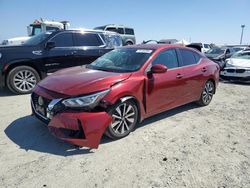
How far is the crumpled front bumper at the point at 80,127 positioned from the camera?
319cm

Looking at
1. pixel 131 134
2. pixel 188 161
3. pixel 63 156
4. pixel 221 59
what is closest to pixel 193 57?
pixel 131 134

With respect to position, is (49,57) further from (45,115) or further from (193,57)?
(193,57)

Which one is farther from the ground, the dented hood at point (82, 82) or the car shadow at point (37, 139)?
the dented hood at point (82, 82)

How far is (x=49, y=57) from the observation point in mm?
6777

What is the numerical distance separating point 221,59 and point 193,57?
908 cm

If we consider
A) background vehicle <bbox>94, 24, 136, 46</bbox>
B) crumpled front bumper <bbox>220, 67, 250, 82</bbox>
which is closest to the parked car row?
crumpled front bumper <bbox>220, 67, 250, 82</bbox>

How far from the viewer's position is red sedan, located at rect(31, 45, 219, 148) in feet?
10.7

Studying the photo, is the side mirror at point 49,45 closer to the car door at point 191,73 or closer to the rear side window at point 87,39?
the rear side window at point 87,39

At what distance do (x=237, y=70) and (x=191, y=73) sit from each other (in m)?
5.73

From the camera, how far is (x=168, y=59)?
4660 mm

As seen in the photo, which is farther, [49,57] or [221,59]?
[221,59]

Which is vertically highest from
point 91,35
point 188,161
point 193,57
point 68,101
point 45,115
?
point 91,35

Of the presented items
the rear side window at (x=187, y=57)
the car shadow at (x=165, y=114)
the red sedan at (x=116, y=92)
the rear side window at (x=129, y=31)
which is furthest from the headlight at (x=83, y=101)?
the rear side window at (x=129, y=31)

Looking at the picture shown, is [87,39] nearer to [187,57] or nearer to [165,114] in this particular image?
[187,57]
